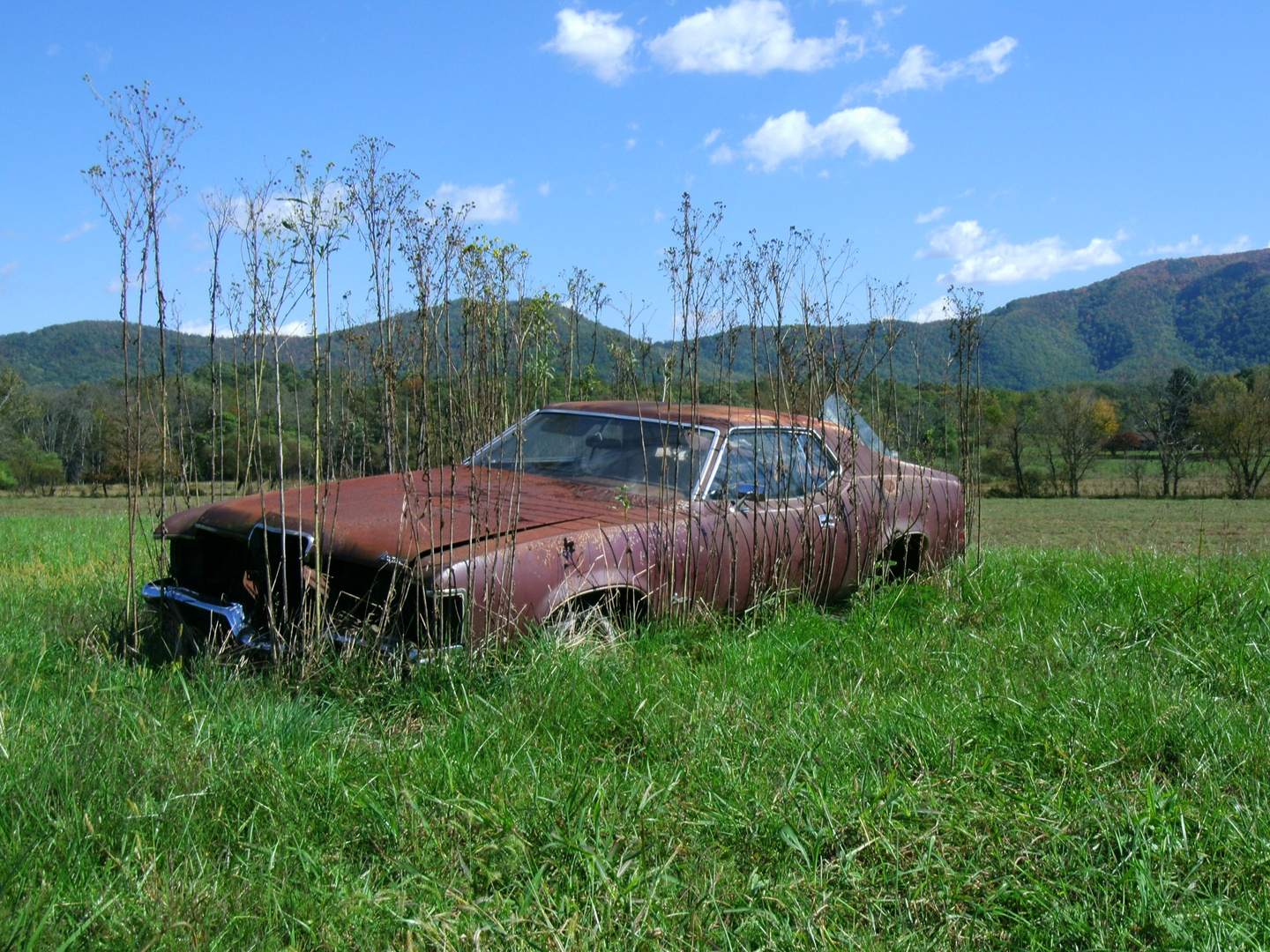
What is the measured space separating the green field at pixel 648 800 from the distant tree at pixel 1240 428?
47403 millimetres

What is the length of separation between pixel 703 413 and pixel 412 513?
2.13 metres

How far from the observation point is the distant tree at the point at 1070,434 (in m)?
50.7

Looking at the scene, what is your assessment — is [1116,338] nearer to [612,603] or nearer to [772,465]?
[772,465]

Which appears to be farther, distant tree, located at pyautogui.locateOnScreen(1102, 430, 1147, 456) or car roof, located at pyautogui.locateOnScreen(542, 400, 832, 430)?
distant tree, located at pyautogui.locateOnScreen(1102, 430, 1147, 456)

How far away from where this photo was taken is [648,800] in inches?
99.4

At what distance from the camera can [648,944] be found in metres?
1.96

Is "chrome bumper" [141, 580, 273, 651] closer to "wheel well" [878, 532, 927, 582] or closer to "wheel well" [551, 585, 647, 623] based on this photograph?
"wheel well" [551, 585, 647, 623]

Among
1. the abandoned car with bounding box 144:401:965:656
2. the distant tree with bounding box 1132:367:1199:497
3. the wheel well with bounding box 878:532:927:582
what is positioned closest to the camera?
the abandoned car with bounding box 144:401:965:656

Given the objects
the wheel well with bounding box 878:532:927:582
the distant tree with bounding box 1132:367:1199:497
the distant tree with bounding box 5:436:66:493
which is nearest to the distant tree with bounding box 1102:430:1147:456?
the distant tree with bounding box 1132:367:1199:497

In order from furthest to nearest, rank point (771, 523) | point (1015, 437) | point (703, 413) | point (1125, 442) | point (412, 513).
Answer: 1. point (1125, 442)
2. point (1015, 437)
3. point (703, 413)
4. point (771, 523)
5. point (412, 513)

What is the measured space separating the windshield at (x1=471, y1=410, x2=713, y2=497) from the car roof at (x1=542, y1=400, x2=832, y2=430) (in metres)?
0.06

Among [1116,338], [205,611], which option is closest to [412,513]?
[205,611]

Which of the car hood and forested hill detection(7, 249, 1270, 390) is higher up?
forested hill detection(7, 249, 1270, 390)

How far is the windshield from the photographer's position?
4.69m
